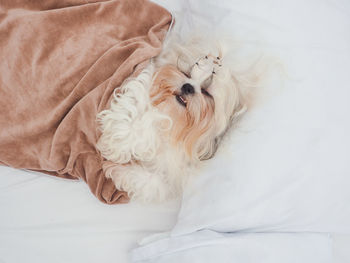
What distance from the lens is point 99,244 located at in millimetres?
1364

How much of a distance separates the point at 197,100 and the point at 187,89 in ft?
0.18

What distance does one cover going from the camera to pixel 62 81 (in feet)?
4.38

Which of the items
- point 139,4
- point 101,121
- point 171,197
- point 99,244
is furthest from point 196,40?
point 99,244

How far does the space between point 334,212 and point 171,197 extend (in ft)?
2.08

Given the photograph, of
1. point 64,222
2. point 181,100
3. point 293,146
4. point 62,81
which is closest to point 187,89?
point 181,100

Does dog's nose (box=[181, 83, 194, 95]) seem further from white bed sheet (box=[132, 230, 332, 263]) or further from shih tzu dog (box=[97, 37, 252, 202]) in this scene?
white bed sheet (box=[132, 230, 332, 263])

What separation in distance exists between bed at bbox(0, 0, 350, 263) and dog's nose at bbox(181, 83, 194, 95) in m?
0.22

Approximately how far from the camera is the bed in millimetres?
1143

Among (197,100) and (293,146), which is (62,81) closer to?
(197,100)

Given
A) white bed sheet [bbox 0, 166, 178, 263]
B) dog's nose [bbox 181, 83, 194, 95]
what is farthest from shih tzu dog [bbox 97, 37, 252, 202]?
white bed sheet [bbox 0, 166, 178, 263]

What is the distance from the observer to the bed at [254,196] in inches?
45.0

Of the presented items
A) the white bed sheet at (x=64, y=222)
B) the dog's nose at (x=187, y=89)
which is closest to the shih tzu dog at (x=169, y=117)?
the dog's nose at (x=187, y=89)

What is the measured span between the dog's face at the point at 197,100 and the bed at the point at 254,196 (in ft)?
0.26

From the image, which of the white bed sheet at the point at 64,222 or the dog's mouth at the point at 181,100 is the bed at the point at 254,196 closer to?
the white bed sheet at the point at 64,222
